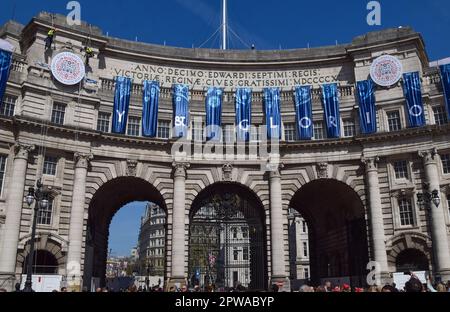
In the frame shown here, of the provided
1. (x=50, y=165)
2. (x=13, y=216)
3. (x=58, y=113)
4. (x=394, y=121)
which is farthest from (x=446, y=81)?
(x=13, y=216)

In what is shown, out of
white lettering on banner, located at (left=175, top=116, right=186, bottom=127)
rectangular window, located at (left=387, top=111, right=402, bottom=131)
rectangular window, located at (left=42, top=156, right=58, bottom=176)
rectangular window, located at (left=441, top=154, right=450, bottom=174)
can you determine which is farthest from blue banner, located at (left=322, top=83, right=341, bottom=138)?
rectangular window, located at (left=42, top=156, right=58, bottom=176)

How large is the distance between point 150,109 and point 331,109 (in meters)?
16.4

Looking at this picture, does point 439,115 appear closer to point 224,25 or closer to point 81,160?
point 224,25

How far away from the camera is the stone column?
38812 millimetres

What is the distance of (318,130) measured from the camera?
1702 inches

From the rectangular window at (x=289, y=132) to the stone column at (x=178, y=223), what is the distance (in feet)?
31.9

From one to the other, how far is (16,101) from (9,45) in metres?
5.35

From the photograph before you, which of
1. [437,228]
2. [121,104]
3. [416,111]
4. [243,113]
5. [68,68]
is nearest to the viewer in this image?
[437,228]

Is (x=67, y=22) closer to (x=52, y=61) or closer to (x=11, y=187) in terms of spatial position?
(x=52, y=61)

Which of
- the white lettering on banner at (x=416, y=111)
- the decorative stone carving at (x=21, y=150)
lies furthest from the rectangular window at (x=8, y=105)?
the white lettering on banner at (x=416, y=111)

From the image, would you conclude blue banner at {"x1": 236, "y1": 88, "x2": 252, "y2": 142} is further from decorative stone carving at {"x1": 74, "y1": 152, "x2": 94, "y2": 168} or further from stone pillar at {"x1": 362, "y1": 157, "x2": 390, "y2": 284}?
decorative stone carving at {"x1": 74, "y1": 152, "x2": 94, "y2": 168}

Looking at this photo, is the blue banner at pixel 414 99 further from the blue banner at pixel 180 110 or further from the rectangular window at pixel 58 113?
the rectangular window at pixel 58 113

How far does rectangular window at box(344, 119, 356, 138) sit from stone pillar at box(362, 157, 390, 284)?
2.92 m

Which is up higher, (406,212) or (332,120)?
(332,120)
